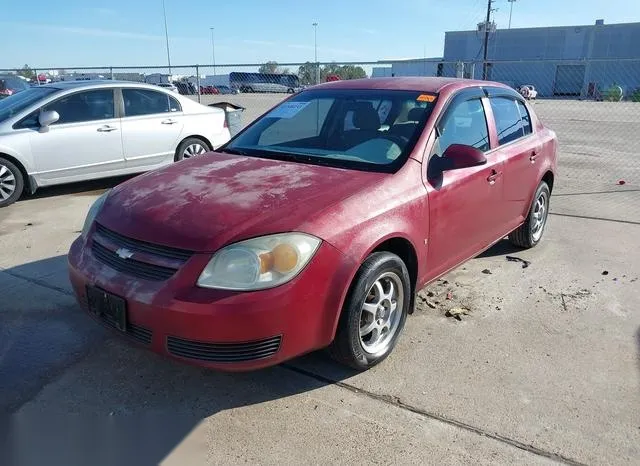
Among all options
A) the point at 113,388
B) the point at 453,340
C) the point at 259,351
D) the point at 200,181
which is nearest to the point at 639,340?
the point at 453,340

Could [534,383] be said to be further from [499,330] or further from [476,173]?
[476,173]

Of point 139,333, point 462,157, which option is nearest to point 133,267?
point 139,333

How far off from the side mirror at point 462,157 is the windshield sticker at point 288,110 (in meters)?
1.39

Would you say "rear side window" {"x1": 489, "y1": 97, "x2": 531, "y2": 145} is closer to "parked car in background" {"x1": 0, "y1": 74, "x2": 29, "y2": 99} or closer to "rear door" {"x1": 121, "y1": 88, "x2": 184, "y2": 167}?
"rear door" {"x1": 121, "y1": 88, "x2": 184, "y2": 167}

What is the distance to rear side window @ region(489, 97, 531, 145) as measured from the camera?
14.6ft

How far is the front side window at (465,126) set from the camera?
371 centimetres

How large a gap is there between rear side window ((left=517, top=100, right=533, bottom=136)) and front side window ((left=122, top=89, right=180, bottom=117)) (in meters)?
5.32

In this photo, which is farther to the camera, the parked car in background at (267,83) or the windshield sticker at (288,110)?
the parked car in background at (267,83)

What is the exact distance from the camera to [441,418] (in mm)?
2812

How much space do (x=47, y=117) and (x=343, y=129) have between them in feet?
15.5

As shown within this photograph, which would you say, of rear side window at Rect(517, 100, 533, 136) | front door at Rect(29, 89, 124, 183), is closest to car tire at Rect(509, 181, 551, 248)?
rear side window at Rect(517, 100, 533, 136)

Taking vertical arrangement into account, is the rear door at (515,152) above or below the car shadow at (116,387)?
above

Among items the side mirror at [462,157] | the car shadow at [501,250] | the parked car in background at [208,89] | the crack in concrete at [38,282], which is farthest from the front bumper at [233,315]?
the parked car in background at [208,89]

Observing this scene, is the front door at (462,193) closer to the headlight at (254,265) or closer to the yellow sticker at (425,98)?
the yellow sticker at (425,98)
